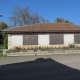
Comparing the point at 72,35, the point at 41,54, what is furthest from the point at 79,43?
the point at 41,54

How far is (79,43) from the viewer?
99.9ft

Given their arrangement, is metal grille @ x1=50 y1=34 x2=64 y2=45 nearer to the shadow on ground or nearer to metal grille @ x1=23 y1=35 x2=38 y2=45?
metal grille @ x1=23 y1=35 x2=38 y2=45

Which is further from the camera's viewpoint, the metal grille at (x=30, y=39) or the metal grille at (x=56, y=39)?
the metal grille at (x=56, y=39)

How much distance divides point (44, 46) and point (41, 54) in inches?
114

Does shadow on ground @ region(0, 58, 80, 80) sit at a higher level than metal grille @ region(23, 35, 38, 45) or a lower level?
lower

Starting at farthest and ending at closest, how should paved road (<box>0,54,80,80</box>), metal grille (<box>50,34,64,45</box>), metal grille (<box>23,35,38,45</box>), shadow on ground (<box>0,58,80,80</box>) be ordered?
metal grille (<box>50,34,64,45</box>)
metal grille (<box>23,35,38,45</box>)
paved road (<box>0,54,80,80</box>)
shadow on ground (<box>0,58,80,80</box>)

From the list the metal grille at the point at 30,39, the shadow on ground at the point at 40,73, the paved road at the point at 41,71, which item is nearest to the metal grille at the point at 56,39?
the metal grille at the point at 30,39

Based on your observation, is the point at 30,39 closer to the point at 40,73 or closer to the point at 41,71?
the point at 41,71

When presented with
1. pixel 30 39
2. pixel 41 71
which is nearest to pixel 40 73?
pixel 41 71

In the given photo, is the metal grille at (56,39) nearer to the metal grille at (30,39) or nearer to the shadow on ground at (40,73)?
the metal grille at (30,39)

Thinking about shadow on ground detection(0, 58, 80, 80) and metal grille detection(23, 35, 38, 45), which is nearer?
shadow on ground detection(0, 58, 80, 80)

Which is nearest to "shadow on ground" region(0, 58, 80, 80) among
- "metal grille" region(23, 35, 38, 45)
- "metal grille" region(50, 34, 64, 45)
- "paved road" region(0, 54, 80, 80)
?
"paved road" region(0, 54, 80, 80)

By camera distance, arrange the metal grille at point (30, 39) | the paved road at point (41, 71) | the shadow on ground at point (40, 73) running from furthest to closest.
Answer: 1. the metal grille at point (30, 39)
2. the paved road at point (41, 71)
3. the shadow on ground at point (40, 73)

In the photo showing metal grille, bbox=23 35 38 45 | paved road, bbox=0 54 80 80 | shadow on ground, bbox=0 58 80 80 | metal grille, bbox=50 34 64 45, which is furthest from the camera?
metal grille, bbox=50 34 64 45
